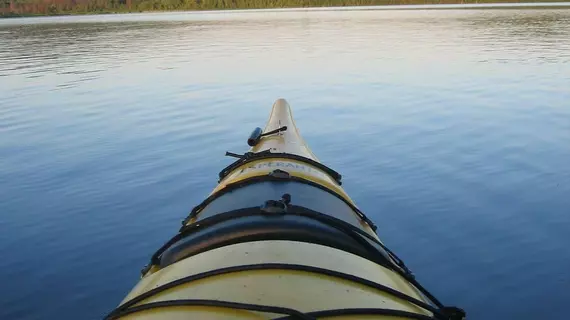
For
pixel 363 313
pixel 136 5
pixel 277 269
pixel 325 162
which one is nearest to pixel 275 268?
pixel 277 269

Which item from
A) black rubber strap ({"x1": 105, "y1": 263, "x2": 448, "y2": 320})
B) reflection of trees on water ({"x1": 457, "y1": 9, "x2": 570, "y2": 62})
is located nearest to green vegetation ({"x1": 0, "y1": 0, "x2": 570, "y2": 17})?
reflection of trees on water ({"x1": 457, "y1": 9, "x2": 570, "y2": 62})

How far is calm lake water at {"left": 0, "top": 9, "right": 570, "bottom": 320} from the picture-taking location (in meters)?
6.86

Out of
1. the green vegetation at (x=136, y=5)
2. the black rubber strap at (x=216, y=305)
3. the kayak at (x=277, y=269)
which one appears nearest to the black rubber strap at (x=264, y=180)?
the kayak at (x=277, y=269)

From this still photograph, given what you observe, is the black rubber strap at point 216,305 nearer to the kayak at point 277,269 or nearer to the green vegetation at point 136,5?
the kayak at point 277,269

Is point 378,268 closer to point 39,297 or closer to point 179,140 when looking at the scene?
point 39,297

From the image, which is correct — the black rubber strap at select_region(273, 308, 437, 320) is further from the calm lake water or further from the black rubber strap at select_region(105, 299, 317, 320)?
the calm lake water

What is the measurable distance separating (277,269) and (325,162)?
827cm

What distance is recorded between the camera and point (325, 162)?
11.3 meters

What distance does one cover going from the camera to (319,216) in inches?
153

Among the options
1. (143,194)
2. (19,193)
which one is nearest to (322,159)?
(143,194)

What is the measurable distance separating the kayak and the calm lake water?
267 centimetres

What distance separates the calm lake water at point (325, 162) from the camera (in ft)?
22.5

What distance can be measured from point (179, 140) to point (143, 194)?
3.79 metres

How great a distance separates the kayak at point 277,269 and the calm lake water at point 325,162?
2666 mm
